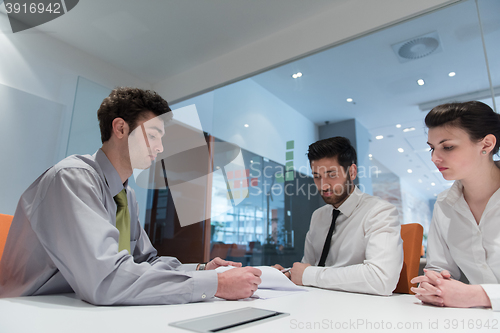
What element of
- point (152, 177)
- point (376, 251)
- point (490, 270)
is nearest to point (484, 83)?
point (490, 270)

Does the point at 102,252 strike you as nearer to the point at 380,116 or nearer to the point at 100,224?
the point at 100,224

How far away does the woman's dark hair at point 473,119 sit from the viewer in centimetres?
132

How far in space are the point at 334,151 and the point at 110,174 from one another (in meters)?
1.24

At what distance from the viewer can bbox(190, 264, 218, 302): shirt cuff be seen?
0.86m

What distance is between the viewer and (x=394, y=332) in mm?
593

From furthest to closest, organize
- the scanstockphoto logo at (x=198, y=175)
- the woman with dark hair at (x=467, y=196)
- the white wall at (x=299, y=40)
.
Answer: the scanstockphoto logo at (x=198, y=175) < the white wall at (x=299, y=40) < the woman with dark hair at (x=467, y=196)

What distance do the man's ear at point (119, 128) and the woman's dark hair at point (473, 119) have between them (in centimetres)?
135

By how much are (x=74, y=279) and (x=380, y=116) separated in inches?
94.8

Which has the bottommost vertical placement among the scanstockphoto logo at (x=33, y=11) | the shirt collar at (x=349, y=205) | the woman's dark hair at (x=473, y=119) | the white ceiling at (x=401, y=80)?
the shirt collar at (x=349, y=205)

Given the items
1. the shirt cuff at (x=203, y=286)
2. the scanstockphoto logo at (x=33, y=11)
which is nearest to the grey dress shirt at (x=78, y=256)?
the shirt cuff at (x=203, y=286)

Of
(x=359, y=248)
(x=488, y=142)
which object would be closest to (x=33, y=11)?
(x=359, y=248)

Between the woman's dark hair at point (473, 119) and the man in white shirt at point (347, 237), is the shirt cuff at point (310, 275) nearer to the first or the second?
the man in white shirt at point (347, 237)
